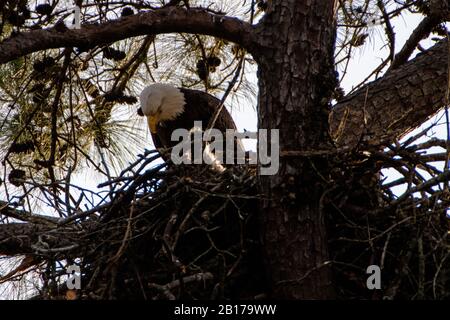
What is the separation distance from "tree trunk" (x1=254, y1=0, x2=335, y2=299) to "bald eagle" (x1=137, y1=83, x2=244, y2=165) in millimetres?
1504

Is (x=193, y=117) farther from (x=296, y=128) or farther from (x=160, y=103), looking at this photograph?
(x=296, y=128)

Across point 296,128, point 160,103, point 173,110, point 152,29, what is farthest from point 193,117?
point 296,128

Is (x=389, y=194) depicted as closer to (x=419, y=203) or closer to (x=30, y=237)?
(x=419, y=203)

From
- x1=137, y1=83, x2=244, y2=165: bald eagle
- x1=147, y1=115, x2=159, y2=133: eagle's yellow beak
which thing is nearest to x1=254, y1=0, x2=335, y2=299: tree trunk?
x1=137, y1=83, x2=244, y2=165: bald eagle

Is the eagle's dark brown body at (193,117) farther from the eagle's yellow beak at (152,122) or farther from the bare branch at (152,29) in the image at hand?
the bare branch at (152,29)

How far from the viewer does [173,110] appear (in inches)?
214

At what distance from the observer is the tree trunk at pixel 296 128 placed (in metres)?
3.48

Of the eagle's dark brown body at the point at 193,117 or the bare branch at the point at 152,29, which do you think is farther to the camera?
the eagle's dark brown body at the point at 193,117

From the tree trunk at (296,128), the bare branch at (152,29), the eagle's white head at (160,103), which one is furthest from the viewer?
the eagle's white head at (160,103)

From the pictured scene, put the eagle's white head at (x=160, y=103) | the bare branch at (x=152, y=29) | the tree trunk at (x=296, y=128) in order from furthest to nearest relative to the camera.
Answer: the eagle's white head at (x=160, y=103) < the bare branch at (x=152, y=29) < the tree trunk at (x=296, y=128)

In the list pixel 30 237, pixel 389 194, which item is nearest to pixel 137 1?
pixel 30 237

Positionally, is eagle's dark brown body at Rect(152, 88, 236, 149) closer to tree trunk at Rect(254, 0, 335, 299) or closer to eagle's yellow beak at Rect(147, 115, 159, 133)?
eagle's yellow beak at Rect(147, 115, 159, 133)

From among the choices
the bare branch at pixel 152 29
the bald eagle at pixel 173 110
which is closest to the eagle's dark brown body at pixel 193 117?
the bald eagle at pixel 173 110
